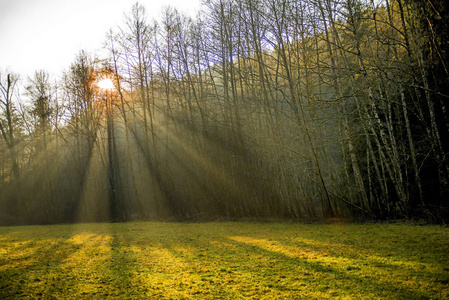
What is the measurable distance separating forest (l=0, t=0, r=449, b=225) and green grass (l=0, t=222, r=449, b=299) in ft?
7.79

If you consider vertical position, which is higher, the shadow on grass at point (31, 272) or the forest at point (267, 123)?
the forest at point (267, 123)

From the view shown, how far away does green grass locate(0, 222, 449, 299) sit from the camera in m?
2.87

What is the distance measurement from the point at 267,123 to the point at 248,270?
24.3 ft

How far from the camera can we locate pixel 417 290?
8.64 feet

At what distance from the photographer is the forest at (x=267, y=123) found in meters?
6.39

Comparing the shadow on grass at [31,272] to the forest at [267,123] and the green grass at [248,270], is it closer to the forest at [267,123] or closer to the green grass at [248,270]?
the green grass at [248,270]

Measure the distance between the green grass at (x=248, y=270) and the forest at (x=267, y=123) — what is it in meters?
Result: 2.38

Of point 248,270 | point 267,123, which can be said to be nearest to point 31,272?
point 248,270

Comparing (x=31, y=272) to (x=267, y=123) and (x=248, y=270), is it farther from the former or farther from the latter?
(x=267, y=123)

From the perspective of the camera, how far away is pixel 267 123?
1060 cm

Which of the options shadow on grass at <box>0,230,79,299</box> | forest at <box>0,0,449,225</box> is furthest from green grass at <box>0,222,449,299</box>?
forest at <box>0,0,449,225</box>

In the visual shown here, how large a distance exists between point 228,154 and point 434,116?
22.9 feet

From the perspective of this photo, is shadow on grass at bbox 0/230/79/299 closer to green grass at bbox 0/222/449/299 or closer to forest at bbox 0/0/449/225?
green grass at bbox 0/222/449/299

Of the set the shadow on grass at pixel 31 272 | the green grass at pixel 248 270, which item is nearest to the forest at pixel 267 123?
the green grass at pixel 248 270
